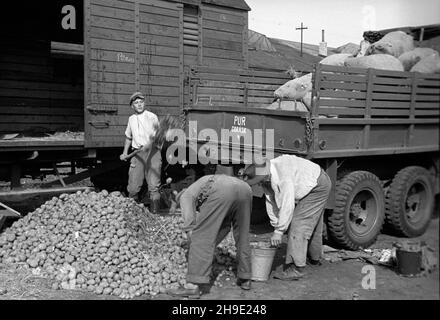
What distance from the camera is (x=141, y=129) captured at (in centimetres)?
707

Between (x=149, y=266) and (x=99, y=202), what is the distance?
1283 millimetres

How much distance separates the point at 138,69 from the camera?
774 cm

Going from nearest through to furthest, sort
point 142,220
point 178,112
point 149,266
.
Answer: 1. point 149,266
2. point 142,220
3. point 178,112

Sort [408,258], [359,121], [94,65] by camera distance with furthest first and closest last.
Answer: [94,65] < [359,121] < [408,258]

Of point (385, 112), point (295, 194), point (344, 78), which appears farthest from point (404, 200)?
point (295, 194)

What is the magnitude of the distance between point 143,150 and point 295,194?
9.67ft

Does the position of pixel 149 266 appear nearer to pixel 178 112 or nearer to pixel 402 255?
pixel 402 255

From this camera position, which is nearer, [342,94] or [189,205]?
[189,205]

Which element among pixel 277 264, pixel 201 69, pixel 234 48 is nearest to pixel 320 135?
pixel 277 264

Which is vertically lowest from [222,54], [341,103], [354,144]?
[354,144]

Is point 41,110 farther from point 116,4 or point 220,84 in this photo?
point 220,84

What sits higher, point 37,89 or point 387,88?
point 37,89

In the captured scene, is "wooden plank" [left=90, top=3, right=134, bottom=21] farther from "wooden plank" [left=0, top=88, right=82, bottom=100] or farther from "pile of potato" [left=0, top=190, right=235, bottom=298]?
"wooden plank" [left=0, top=88, right=82, bottom=100]

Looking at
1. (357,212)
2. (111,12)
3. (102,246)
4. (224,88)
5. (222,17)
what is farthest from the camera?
(222,17)
